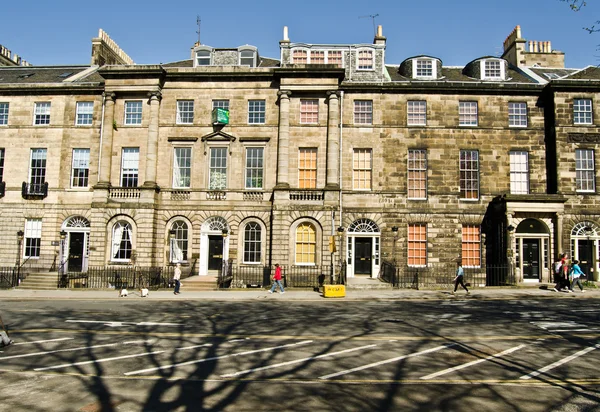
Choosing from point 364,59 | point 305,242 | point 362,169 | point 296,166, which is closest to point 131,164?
point 296,166

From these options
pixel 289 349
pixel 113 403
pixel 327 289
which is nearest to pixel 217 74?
pixel 327 289

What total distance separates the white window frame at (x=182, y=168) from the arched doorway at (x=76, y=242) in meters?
6.81

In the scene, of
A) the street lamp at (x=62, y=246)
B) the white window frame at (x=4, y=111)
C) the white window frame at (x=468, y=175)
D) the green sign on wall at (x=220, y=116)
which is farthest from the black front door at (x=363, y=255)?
the white window frame at (x=4, y=111)

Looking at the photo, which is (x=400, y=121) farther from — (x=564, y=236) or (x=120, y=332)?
(x=120, y=332)

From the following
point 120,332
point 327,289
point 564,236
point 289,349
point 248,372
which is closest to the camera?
point 248,372

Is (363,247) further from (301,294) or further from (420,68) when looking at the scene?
(420,68)

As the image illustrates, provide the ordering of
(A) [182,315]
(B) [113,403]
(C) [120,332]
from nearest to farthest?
1. (B) [113,403]
2. (C) [120,332]
3. (A) [182,315]

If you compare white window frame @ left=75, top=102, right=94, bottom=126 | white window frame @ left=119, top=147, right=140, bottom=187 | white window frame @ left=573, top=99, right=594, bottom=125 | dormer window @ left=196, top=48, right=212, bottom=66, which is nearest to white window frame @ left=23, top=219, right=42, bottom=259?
white window frame @ left=119, top=147, right=140, bottom=187

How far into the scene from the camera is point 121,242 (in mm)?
28797

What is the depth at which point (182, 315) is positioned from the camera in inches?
659

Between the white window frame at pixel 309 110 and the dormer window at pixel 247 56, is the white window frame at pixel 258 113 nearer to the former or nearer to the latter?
the white window frame at pixel 309 110

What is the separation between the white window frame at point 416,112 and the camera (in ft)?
97.5

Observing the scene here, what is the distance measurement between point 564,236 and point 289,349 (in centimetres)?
2383

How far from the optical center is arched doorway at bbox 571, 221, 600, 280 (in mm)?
27906
